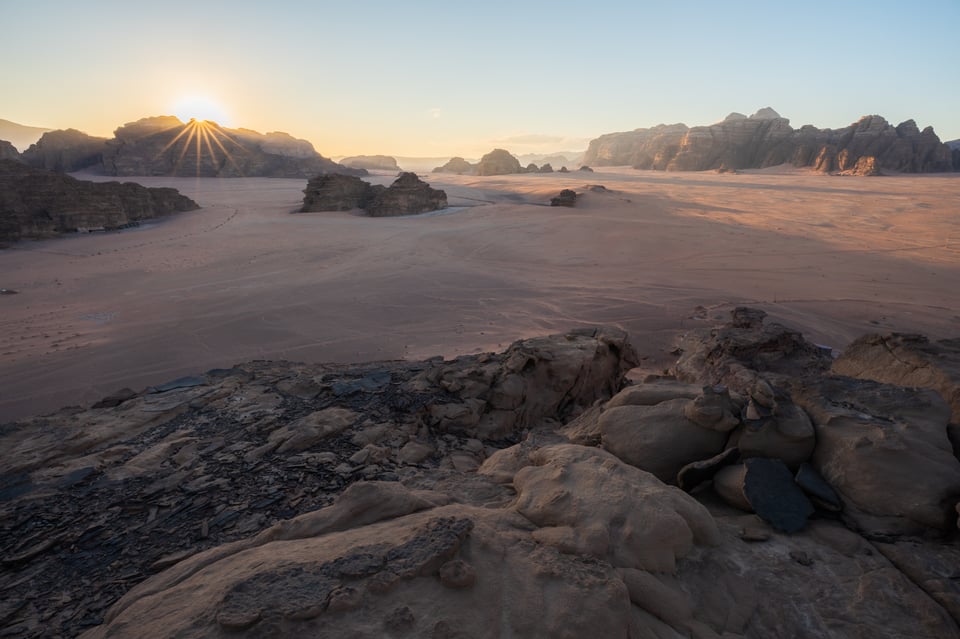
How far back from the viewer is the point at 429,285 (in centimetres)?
1204

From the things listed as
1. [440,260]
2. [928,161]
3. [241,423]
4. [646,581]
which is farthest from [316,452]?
[928,161]

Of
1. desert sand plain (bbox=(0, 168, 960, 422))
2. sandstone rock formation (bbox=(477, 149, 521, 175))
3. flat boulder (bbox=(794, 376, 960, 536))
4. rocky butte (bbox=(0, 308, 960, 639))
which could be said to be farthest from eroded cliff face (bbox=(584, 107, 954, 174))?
rocky butte (bbox=(0, 308, 960, 639))

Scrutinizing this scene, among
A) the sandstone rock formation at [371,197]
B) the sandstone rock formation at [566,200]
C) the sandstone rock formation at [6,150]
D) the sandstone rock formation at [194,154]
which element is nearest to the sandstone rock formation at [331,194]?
the sandstone rock formation at [371,197]

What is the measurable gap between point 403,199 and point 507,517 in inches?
947

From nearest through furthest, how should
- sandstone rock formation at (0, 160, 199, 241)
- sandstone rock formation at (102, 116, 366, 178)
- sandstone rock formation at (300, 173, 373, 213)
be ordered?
sandstone rock formation at (0, 160, 199, 241), sandstone rock formation at (300, 173, 373, 213), sandstone rock formation at (102, 116, 366, 178)

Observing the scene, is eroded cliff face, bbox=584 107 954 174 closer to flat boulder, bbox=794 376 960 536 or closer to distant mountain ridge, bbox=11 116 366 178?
distant mountain ridge, bbox=11 116 366 178

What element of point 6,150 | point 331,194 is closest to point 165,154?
point 6,150

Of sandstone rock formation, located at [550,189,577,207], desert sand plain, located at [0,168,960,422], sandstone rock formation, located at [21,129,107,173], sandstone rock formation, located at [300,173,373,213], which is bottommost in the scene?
desert sand plain, located at [0,168,960,422]

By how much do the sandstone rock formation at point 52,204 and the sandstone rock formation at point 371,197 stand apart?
8.35 meters

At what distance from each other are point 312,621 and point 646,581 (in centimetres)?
142

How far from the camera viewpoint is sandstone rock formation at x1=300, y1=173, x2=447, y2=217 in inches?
971

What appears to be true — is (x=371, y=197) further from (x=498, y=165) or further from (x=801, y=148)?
(x=801, y=148)

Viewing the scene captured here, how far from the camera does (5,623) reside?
2.23 meters

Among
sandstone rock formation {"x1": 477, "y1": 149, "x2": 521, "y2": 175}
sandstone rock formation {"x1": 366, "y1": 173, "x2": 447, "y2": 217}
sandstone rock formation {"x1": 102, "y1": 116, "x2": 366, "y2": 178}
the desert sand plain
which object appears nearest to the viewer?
the desert sand plain
